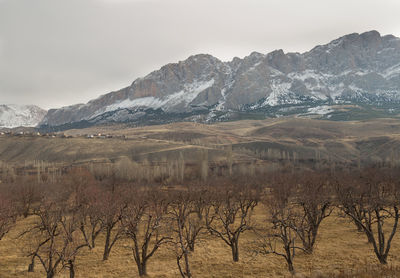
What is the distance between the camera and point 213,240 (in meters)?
56.0

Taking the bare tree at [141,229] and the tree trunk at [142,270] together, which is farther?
the tree trunk at [142,270]

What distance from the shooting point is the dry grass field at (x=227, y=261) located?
37469 millimetres

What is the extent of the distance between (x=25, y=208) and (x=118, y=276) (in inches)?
2270

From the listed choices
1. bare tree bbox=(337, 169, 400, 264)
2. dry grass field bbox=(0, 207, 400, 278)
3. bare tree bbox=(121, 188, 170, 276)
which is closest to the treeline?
Result: bare tree bbox=(121, 188, 170, 276)

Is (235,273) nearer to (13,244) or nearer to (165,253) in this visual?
(165,253)

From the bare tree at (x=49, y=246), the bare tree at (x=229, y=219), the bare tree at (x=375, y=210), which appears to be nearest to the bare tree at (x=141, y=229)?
the bare tree at (x=229, y=219)

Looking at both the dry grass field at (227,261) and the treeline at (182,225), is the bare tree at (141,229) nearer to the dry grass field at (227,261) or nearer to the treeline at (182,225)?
the treeline at (182,225)

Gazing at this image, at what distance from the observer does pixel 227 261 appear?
140 feet

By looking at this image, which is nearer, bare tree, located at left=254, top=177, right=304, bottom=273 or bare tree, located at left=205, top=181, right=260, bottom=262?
bare tree, located at left=254, top=177, right=304, bottom=273

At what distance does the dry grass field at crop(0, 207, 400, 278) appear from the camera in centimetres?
3747

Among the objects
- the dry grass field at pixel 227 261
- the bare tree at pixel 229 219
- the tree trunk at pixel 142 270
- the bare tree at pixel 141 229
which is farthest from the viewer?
the bare tree at pixel 229 219

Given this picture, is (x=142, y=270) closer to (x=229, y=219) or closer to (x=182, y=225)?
(x=182, y=225)

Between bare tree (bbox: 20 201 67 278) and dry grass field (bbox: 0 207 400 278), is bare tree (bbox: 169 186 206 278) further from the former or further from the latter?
bare tree (bbox: 20 201 67 278)

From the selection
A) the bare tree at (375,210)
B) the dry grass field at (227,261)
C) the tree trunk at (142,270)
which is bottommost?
the dry grass field at (227,261)
